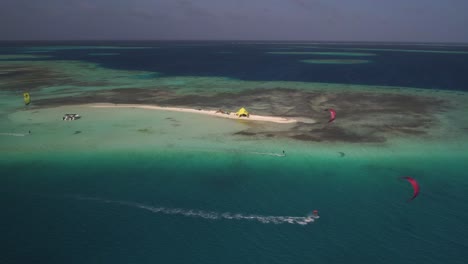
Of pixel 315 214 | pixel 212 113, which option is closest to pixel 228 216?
pixel 315 214

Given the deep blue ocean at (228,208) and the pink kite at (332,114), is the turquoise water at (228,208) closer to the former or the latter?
the deep blue ocean at (228,208)

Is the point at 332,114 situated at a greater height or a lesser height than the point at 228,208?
greater

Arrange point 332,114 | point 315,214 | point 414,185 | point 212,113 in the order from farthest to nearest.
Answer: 1. point 212,113
2. point 332,114
3. point 414,185
4. point 315,214

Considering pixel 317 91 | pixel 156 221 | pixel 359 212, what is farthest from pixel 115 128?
pixel 317 91

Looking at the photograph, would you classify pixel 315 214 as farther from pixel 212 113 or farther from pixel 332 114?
pixel 212 113

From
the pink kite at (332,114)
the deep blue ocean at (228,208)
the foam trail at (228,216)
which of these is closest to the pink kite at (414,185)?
the deep blue ocean at (228,208)

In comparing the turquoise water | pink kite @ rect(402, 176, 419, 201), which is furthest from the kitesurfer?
pink kite @ rect(402, 176, 419, 201)

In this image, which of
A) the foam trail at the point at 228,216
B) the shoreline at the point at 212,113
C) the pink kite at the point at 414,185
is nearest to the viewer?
the foam trail at the point at 228,216

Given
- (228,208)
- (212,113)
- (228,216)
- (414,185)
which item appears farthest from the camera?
(212,113)

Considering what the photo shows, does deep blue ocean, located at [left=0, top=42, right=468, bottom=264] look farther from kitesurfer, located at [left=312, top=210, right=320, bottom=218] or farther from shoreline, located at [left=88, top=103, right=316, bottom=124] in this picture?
shoreline, located at [left=88, top=103, right=316, bottom=124]

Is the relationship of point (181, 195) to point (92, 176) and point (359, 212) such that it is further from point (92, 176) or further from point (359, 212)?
point (359, 212)
